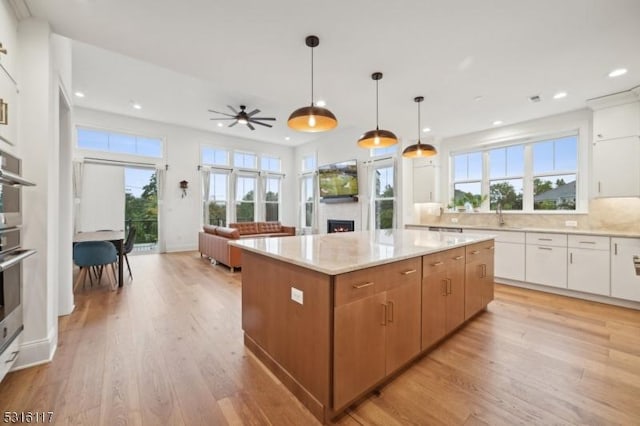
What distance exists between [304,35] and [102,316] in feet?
12.3

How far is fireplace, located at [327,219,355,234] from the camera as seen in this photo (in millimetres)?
7500

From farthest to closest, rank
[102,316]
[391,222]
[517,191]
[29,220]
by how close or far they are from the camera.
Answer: [391,222] < [517,191] < [102,316] < [29,220]

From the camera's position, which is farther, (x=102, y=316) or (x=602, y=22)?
(x=102, y=316)

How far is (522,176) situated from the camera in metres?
4.99

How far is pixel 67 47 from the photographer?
120 inches

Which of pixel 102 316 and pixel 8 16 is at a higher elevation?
pixel 8 16

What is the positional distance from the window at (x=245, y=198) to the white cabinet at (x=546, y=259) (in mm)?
7355

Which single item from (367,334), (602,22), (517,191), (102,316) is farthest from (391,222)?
(102,316)

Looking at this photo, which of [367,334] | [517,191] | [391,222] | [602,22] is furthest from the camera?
[391,222]

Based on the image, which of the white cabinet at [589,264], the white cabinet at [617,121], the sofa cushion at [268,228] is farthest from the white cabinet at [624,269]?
the sofa cushion at [268,228]

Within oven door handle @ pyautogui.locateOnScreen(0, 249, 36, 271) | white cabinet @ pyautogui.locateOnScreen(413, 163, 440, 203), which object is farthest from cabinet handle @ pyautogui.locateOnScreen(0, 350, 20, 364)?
white cabinet @ pyautogui.locateOnScreen(413, 163, 440, 203)

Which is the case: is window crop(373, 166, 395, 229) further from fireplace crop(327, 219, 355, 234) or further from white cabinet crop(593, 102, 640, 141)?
white cabinet crop(593, 102, 640, 141)

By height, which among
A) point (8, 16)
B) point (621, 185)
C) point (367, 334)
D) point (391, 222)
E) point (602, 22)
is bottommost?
point (367, 334)

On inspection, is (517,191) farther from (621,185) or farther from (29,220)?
(29,220)
